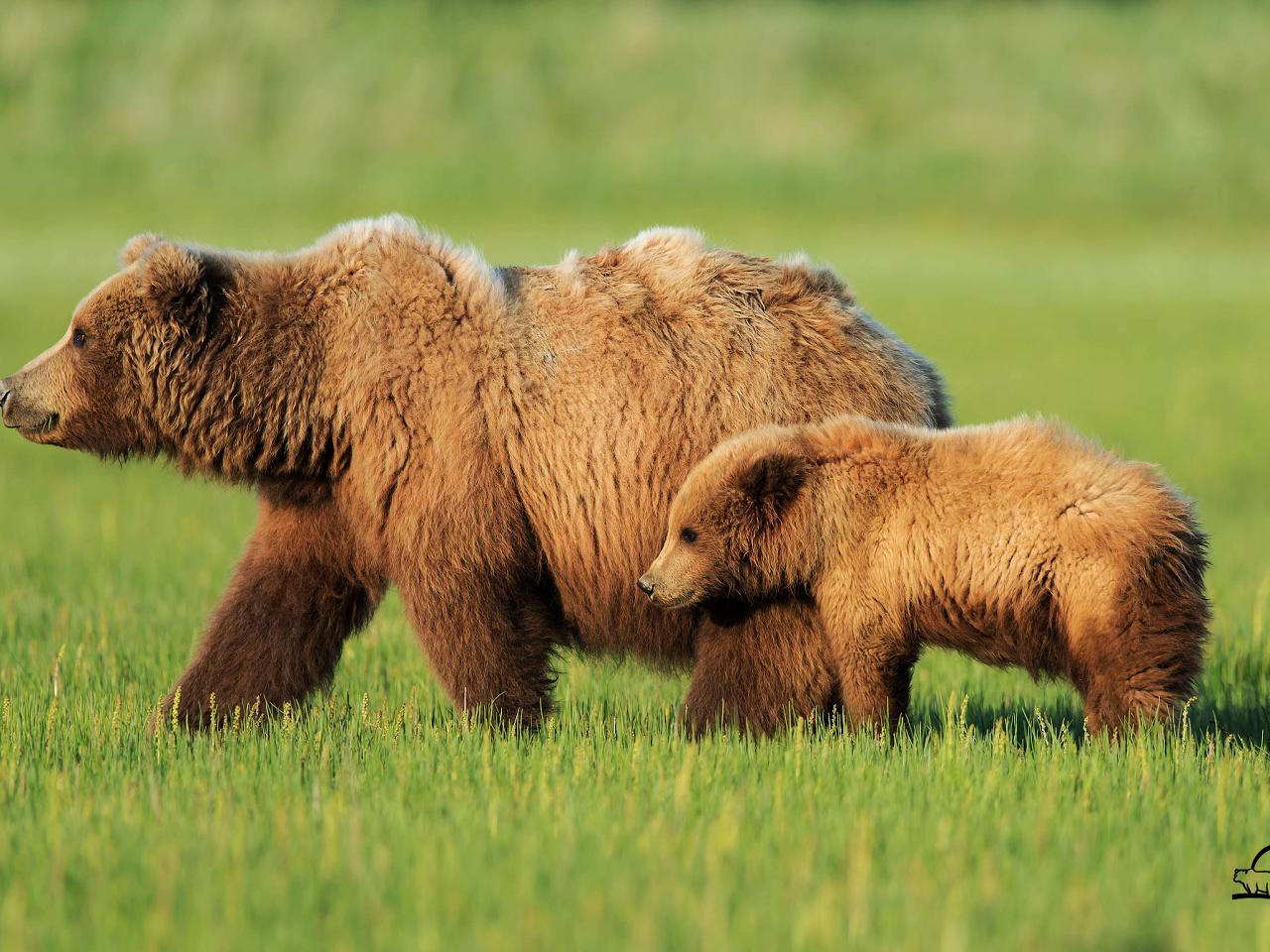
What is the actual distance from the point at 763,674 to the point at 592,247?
31293 millimetres

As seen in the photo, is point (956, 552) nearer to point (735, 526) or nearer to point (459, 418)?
point (735, 526)

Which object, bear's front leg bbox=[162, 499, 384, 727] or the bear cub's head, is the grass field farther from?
the bear cub's head

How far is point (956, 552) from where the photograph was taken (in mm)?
6055

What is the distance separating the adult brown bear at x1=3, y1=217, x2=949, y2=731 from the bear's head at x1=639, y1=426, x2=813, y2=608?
0.27 m

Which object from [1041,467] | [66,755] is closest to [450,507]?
[66,755]

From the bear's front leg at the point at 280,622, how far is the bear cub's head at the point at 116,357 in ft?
2.38

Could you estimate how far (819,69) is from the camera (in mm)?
54219

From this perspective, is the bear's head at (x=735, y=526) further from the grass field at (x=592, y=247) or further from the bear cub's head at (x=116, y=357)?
the bear cub's head at (x=116, y=357)

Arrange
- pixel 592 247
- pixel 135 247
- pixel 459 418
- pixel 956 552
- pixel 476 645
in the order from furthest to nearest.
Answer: pixel 592 247
pixel 135 247
pixel 459 418
pixel 476 645
pixel 956 552

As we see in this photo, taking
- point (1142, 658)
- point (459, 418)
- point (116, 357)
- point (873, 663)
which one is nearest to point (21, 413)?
point (116, 357)

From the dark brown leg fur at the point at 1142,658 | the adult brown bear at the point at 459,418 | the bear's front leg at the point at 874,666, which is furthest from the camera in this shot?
the adult brown bear at the point at 459,418

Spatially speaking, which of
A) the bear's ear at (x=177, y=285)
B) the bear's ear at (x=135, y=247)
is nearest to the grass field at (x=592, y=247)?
the bear's ear at (x=177, y=285)

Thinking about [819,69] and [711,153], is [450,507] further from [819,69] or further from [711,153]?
[819,69]

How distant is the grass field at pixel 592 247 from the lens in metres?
4.35
